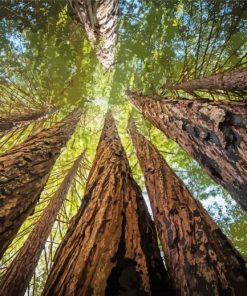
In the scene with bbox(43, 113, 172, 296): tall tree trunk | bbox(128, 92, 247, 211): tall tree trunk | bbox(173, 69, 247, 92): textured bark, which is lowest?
bbox(43, 113, 172, 296): tall tree trunk

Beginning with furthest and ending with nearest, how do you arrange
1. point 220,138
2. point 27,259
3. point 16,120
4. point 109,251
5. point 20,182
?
1. point 16,120
2. point 27,259
3. point 20,182
4. point 220,138
5. point 109,251

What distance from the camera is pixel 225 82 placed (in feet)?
18.7

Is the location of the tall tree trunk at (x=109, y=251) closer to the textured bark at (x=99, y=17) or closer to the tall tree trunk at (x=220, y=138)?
the tall tree trunk at (x=220, y=138)

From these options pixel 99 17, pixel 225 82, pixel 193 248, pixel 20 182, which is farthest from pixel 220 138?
pixel 99 17

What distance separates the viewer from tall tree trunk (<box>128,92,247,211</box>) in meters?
2.06

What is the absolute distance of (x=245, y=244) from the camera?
735 cm

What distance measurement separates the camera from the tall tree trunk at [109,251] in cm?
143

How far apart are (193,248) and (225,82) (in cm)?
442

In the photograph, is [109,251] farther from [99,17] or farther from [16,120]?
[16,120]

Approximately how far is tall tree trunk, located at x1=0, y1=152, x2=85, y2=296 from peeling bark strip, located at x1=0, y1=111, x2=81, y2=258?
4.82 ft

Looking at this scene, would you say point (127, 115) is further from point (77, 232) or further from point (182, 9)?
point (77, 232)

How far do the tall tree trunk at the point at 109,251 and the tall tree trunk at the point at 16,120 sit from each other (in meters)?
3.87

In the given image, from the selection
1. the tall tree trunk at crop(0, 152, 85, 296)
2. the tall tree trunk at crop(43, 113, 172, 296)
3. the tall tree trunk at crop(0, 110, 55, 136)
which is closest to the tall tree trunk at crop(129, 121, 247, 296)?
the tall tree trunk at crop(43, 113, 172, 296)

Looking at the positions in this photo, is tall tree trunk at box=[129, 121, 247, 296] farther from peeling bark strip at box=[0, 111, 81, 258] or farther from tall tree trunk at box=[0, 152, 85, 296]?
tall tree trunk at box=[0, 152, 85, 296]
